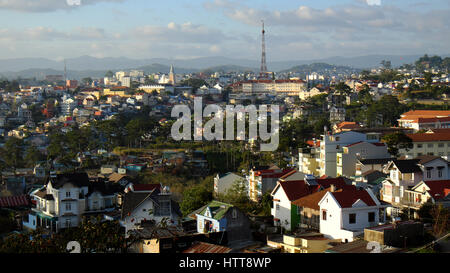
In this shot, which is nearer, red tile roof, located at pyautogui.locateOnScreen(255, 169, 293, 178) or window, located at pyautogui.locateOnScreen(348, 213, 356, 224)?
window, located at pyautogui.locateOnScreen(348, 213, 356, 224)

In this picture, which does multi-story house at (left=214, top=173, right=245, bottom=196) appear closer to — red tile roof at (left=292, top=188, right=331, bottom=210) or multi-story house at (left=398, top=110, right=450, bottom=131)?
red tile roof at (left=292, top=188, right=331, bottom=210)

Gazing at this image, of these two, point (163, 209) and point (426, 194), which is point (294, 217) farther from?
point (163, 209)

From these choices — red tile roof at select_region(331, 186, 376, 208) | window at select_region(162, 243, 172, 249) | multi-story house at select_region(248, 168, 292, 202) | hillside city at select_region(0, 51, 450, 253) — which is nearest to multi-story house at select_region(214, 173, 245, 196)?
hillside city at select_region(0, 51, 450, 253)

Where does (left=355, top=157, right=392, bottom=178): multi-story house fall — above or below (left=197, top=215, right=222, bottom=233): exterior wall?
above

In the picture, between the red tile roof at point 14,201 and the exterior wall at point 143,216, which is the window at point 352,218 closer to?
the exterior wall at point 143,216

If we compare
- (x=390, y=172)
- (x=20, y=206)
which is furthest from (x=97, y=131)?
(x=390, y=172)

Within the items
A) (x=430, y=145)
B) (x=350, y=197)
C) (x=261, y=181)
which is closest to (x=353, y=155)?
(x=261, y=181)
